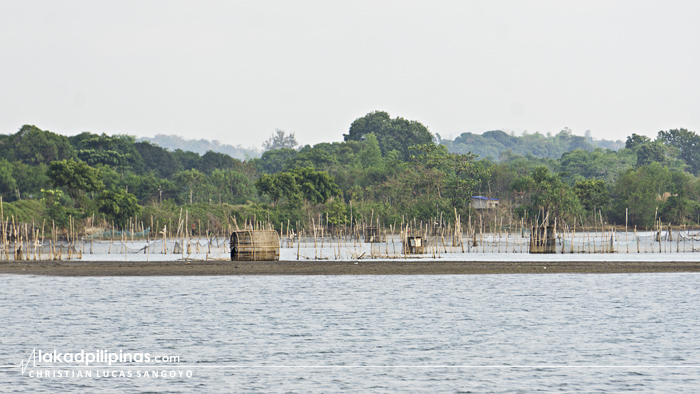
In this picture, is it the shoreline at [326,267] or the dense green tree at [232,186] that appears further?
the dense green tree at [232,186]

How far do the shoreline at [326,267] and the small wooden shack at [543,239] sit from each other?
3.72m

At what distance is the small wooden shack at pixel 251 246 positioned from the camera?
32.9 meters

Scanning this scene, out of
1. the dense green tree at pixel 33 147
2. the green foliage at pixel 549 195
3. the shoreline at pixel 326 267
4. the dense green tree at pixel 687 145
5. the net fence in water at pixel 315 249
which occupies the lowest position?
the shoreline at pixel 326 267

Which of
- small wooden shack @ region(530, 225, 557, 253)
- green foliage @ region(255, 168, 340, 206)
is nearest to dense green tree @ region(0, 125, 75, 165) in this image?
green foliage @ region(255, 168, 340, 206)

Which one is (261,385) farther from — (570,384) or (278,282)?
(278,282)

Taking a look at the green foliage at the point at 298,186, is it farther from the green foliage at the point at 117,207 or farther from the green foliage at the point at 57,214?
the green foliage at the point at 57,214

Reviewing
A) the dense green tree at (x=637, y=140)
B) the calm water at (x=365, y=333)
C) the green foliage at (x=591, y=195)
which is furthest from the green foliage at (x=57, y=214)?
the dense green tree at (x=637, y=140)

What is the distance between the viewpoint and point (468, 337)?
16047mm

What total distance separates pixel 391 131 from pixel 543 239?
65.7 meters

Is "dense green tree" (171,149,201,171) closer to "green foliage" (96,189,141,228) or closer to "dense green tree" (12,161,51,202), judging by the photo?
"dense green tree" (12,161,51,202)

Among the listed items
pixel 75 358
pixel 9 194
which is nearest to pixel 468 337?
pixel 75 358

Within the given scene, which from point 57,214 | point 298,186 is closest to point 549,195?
point 298,186

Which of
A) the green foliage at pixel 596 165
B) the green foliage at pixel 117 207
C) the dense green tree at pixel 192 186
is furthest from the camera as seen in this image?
the green foliage at pixel 596 165

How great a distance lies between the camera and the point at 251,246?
3294cm
